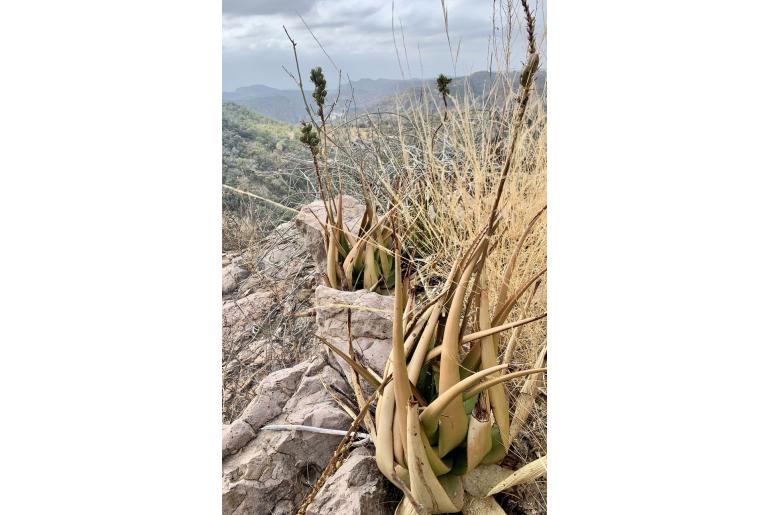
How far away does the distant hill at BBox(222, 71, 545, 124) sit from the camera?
1.30 m

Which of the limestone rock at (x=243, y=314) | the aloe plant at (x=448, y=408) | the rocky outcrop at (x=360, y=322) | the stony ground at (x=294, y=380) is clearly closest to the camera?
the aloe plant at (x=448, y=408)

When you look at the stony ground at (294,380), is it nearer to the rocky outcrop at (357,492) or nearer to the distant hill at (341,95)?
the rocky outcrop at (357,492)

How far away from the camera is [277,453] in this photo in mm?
1206

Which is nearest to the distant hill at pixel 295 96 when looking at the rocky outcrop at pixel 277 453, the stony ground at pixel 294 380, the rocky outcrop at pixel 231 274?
the stony ground at pixel 294 380

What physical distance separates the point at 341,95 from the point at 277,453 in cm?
65

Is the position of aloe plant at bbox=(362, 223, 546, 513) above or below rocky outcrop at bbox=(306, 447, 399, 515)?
above

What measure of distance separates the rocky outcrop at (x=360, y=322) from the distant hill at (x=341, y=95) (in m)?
0.34

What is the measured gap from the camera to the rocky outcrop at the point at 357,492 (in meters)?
1.10

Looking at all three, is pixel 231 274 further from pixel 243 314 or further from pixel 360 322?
pixel 360 322

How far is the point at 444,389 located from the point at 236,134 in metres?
0.70

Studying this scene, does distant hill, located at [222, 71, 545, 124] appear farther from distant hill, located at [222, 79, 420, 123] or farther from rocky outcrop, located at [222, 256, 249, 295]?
rocky outcrop, located at [222, 256, 249, 295]

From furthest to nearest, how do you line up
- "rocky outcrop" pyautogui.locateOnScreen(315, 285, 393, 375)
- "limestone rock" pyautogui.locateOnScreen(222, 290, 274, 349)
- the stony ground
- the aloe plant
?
1. "limestone rock" pyautogui.locateOnScreen(222, 290, 274, 349)
2. "rocky outcrop" pyautogui.locateOnScreen(315, 285, 393, 375)
3. the stony ground
4. the aloe plant

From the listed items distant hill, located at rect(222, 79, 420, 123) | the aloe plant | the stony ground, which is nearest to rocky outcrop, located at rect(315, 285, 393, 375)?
the stony ground

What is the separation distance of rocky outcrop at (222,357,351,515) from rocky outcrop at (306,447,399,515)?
0.06 meters
